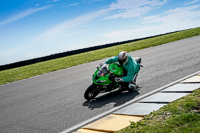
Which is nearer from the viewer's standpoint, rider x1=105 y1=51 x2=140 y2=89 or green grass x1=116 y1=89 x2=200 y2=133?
green grass x1=116 y1=89 x2=200 y2=133

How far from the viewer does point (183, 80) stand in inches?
304

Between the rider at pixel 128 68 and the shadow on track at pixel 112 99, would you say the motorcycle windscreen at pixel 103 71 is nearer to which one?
the rider at pixel 128 68

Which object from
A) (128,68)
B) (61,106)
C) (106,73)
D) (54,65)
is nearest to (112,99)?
(106,73)

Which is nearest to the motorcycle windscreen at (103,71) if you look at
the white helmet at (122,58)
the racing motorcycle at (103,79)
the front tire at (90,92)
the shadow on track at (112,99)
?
the racing motorcycle at (103,79)

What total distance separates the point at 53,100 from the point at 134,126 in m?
4.22

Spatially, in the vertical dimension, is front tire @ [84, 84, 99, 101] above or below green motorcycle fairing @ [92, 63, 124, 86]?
below

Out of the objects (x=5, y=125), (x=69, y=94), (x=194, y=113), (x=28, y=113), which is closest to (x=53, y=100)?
(x=69, y=94)

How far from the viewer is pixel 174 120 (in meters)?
4.45

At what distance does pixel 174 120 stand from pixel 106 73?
327 cm

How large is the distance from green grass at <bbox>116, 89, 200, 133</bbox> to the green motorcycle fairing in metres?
2.34

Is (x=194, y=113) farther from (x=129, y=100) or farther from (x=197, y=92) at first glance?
(x=129, y=100)

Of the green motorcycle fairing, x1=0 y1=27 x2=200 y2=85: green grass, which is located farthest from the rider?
x1=0 y1=27 x2=200 y2=85: green grass

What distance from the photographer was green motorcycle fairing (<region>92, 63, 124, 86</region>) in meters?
7.25

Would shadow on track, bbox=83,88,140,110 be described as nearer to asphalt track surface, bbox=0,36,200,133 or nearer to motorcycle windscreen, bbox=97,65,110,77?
asphalt track surface, bbox=0,36,200,133
